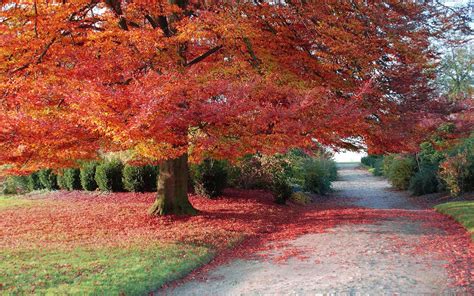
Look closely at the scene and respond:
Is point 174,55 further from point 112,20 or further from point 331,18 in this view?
point 331,18

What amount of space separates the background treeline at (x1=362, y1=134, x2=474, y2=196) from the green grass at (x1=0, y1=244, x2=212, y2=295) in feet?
39.8

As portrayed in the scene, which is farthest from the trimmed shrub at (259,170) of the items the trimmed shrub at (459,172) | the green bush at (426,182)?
the green bush at (426,182)

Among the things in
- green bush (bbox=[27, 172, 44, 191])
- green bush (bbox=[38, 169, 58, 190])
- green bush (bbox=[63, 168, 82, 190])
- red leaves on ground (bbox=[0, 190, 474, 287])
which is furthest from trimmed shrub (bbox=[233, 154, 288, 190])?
green bush (bbox=[27, 172, 44, 191])

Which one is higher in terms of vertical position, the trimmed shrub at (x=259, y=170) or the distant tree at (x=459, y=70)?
the distant tree at (x=459, y=70)

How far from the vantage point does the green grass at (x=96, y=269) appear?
7.17 m

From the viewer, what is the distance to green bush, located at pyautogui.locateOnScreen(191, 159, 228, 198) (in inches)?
751

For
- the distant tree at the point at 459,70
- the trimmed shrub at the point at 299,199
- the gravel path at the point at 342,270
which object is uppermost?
the distant tree at the point at 459,70

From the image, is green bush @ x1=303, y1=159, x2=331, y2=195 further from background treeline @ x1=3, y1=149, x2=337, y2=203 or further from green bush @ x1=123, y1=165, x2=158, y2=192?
green bush @ x1=123, y1=165, x2=158, y2=192

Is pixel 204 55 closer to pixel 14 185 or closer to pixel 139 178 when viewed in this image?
pixel 139 178

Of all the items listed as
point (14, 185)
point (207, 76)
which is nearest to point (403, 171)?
point (207, 76)

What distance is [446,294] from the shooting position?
670 cm

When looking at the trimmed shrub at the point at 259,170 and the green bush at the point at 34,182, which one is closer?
the trimmed shrub at the point at 259,170

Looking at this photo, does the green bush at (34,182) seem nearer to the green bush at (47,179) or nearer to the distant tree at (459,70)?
the green bush at (47,179)

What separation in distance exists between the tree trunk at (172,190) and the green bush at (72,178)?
31.3ft
